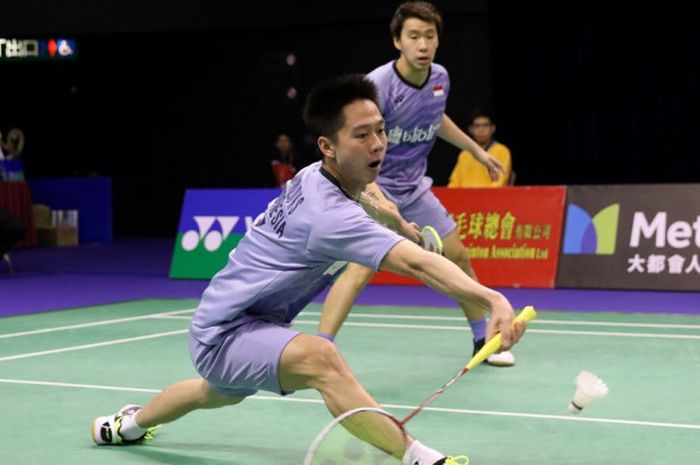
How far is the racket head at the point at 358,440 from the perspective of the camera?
3092 millimetres

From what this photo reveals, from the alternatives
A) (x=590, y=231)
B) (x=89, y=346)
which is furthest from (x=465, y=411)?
(x=590, y=231)

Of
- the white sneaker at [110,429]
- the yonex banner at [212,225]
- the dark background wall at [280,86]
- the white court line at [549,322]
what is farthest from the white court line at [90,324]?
the dark background wall at [280,86]

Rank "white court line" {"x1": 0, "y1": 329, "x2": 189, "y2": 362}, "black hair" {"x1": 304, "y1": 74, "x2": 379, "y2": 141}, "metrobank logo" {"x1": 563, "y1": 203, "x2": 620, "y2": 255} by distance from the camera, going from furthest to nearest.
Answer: "metrobank logo" {"x1": 563, "y1": 203, "x2": 620, "y2": 255}, "white court line" {"x1": 0, "y1": 329, "x2": 189, "y2": 362}, "black hair" {"x1": 304, "y1": 74, "x2": 379, "y2": 141}

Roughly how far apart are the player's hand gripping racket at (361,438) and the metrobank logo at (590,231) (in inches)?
282

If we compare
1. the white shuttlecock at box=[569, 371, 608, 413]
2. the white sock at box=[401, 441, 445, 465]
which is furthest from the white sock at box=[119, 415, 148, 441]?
the white shuttlecock at box=[569, 371, 608, 413]

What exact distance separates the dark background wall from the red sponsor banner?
544 cm

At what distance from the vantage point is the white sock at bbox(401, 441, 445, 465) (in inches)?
138

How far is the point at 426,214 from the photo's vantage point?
6.62m

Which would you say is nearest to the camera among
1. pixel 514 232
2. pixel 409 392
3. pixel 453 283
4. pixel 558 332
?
pixel 453 283

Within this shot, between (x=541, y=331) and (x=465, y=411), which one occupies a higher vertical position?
(x=465, y=411)

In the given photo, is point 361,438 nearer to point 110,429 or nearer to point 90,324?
point 110,429

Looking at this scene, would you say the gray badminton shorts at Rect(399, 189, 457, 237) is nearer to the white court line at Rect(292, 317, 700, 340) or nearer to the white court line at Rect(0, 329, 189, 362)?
the white court line at Rect(292, 317, 700, 340)

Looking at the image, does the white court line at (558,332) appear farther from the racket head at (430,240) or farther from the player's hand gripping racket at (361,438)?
the player's hand gripping racket at (361,438)

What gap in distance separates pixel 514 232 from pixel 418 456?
7.30 m
